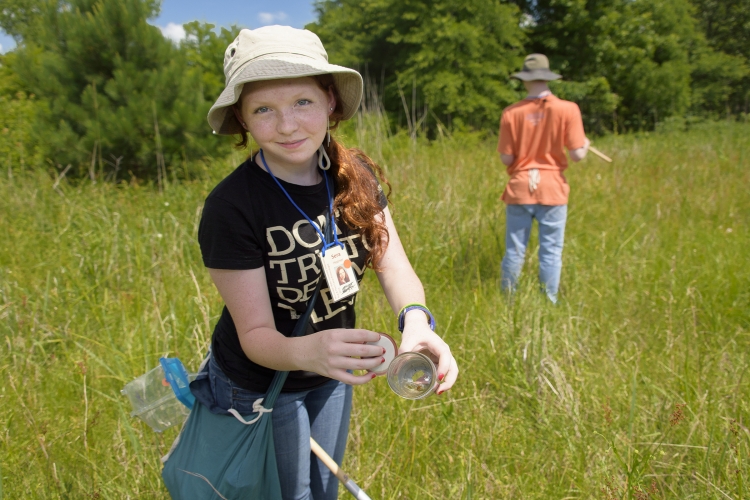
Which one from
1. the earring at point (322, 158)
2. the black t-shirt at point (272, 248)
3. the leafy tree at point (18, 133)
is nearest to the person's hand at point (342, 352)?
the black t-shirt at point (272, 248)

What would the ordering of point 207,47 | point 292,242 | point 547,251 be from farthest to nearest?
point 207,47 < point 547,251 < point 292,242

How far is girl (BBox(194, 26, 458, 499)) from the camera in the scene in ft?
3.54

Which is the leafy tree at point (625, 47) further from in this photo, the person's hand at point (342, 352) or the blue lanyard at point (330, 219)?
the person's hand at point (342, 352)

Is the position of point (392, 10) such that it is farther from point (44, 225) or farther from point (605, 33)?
point (44, 225)

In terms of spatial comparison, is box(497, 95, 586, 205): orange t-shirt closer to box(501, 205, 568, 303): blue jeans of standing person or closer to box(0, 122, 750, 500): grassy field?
box(501, 205, 568, 303): blue jeans of standing person

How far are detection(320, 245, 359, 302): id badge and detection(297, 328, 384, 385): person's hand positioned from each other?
188mm

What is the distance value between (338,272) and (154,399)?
0.77 meters

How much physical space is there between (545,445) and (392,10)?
12716mm

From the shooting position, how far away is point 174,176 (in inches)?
206

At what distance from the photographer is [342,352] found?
0.94 meters

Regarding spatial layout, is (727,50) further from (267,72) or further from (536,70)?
(267,72)

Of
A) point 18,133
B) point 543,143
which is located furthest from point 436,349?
point 18,133

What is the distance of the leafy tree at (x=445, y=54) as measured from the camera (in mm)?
11617

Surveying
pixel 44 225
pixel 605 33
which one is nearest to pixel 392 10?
pixel 605 33
